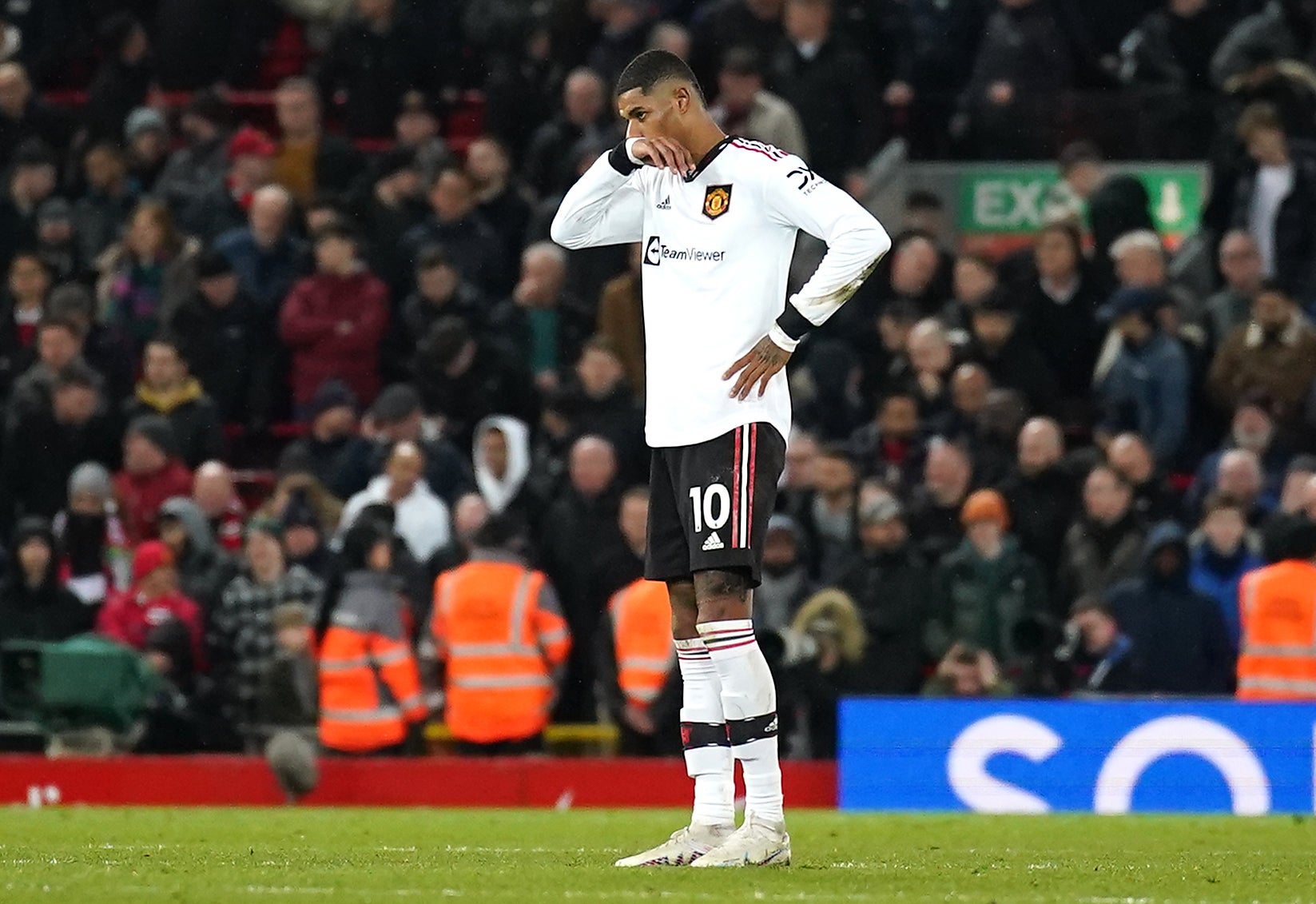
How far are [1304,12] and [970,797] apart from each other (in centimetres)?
840

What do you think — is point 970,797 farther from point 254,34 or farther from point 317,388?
point 254,34

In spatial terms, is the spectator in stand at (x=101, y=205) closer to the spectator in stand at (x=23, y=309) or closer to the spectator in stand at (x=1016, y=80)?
the spectator in stand at (x=23, y=309)

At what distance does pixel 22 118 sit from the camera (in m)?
20.0

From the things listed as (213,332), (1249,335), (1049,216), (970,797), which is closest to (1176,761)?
(970,797)

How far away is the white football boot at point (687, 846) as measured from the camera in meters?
8.14

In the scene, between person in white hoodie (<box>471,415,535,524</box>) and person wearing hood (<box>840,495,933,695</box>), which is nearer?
person wearing hood (<box>840,495,933,695</box>)

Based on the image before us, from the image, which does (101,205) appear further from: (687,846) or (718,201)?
(687,846)

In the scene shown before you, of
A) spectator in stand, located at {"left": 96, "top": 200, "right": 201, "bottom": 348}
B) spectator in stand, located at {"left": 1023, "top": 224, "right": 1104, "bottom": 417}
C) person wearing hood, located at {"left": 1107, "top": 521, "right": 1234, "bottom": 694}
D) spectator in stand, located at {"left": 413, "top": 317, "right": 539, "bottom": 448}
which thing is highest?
spectator in stand, located at {"left": 96, "top": 200, "right": 201, "bottom": 348}

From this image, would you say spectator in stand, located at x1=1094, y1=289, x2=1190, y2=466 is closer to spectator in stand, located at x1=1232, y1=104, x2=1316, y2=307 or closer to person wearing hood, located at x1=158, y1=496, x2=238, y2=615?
spectator in stand, located at x1=1232, y1=104, x2=1316, y2=307

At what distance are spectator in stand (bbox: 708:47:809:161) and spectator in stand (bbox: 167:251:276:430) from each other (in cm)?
354

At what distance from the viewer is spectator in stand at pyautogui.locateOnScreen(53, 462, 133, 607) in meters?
16.0

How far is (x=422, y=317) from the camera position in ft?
57.5

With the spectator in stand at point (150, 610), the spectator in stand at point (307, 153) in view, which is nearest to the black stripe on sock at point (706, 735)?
the spectator in stand at point (150, 610)

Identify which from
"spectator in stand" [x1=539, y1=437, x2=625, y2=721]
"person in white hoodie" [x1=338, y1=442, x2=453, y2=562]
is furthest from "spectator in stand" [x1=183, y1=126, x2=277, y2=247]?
"spectator in stand" [x1=539, y1=437, x2=625, y2=721]
